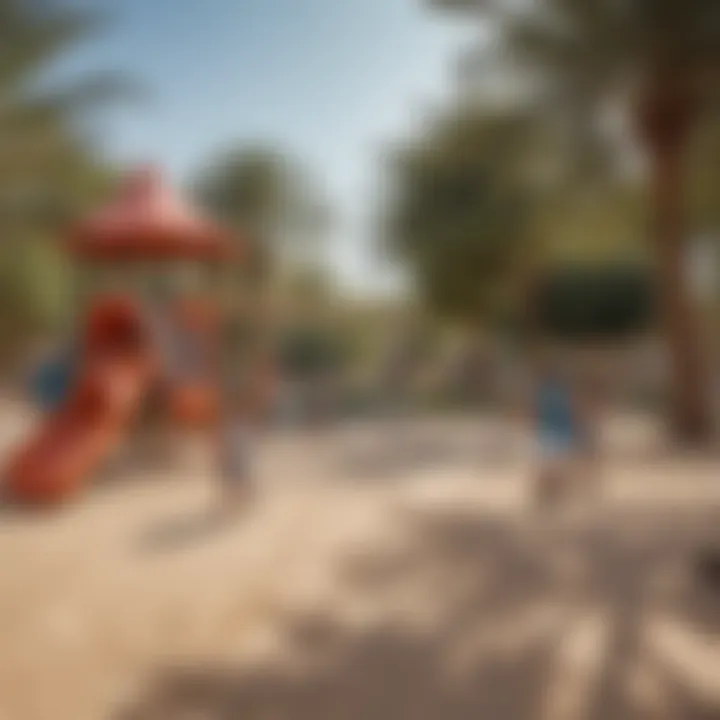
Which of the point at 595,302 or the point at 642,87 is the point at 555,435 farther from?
the point at 642,87

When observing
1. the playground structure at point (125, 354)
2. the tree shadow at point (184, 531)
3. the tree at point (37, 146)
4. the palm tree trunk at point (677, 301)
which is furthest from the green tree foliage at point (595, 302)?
the tree at point (37, 146)

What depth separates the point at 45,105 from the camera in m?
3.76

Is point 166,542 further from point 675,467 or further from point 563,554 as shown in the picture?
point 675,467

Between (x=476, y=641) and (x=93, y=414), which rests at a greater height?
(x=93, y=414)

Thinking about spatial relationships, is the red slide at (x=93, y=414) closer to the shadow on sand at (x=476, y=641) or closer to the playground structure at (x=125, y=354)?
the playground structure at (x=125, y=354)

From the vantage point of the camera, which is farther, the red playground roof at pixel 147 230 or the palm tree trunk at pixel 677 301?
the palm tree trunk at pixel 677 301

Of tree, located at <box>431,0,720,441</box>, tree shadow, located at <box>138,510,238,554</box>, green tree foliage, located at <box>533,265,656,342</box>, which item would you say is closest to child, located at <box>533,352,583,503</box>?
green tree foliage, located at <box>533,265,656,342</box>

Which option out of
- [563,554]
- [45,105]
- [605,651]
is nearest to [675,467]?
[563,554]

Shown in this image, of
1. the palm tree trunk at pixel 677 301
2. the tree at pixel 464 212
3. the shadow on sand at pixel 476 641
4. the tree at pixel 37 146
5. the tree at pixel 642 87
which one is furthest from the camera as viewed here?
the palm tree trunk at pixel 677 301

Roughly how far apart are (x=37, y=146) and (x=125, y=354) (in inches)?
56.4

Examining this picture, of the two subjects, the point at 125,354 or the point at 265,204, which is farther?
the point at 125,354

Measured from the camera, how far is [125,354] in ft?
15.5

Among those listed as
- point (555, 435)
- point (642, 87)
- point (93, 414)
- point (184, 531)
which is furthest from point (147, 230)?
point (642, 87)

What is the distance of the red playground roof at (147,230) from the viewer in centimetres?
369
